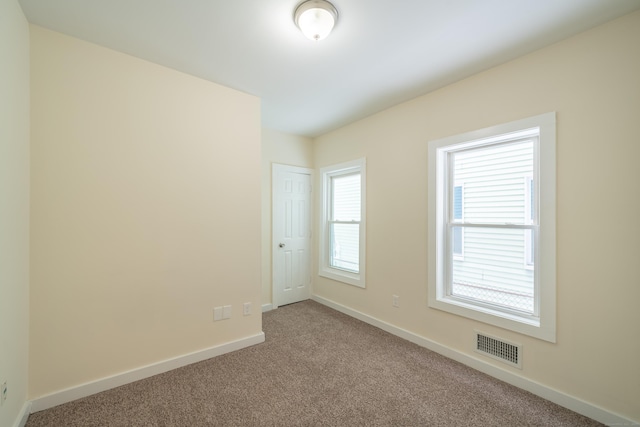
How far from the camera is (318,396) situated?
1.97 meters

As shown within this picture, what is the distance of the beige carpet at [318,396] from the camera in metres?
1.74

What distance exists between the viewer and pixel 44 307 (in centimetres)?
183

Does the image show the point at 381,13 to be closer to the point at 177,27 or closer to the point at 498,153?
the point at 177,27

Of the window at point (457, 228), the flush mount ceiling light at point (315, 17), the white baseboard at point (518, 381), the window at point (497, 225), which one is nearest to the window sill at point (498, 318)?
the window at point (497, 225)

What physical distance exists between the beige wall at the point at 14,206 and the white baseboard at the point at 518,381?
118 inches

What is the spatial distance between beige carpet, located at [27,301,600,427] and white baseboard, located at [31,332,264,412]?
50mm

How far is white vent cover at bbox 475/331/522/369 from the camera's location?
2102 mm

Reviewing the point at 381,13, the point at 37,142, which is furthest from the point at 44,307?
the point at 381,13

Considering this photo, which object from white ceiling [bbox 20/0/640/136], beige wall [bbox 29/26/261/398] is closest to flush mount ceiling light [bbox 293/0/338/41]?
white ceiling [bbox 20/0/640/136]

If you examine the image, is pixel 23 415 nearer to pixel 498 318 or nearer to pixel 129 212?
pixel 129 212

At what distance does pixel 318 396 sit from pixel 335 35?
2600 mm

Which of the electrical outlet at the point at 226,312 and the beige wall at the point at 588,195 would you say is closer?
the beige wall at the point at 588,195

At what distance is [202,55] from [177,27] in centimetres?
32

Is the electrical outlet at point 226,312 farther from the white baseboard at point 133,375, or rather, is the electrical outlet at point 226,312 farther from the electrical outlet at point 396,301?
the electrical outlet at point 396,301
